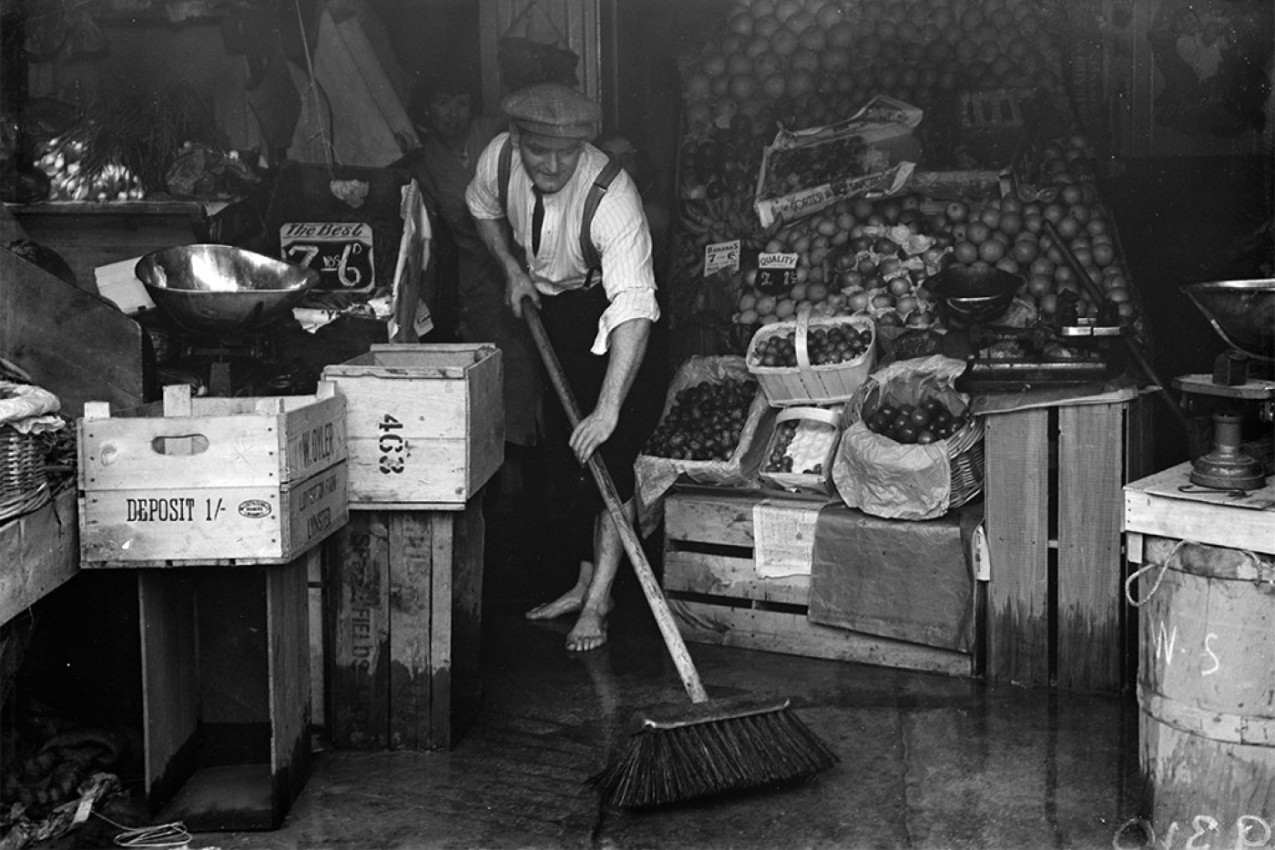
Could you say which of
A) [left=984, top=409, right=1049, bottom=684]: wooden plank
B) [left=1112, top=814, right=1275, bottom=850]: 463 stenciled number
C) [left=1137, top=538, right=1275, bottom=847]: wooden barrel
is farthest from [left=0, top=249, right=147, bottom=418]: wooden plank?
[left=1112, top=814, right=1275, bottom=850]: 463 stenciled number

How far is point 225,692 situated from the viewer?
3.87m

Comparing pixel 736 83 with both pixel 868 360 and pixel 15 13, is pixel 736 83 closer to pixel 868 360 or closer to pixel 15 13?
pixel 868 360

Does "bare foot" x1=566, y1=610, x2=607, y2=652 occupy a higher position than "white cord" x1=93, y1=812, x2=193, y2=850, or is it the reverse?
"bare foot" x1=566, y1=610, x2=607, y2=652

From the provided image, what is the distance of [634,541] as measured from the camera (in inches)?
174

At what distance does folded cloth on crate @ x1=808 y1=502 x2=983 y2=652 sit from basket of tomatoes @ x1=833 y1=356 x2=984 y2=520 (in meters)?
0.07

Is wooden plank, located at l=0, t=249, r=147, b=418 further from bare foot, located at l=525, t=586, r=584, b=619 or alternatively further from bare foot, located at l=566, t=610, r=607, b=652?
bare foot, located at l=525, t=586, r=584, b=619

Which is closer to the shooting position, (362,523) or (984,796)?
(984,796)

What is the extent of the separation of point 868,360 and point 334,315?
1.94 meters

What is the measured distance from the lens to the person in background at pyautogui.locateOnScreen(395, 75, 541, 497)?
5.69m

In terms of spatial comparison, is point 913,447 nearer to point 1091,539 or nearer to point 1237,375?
point 1091,539

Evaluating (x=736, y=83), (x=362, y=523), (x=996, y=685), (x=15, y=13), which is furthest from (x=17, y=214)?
(x=996, y=685)

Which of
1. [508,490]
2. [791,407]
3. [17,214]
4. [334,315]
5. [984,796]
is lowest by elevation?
[984,796]

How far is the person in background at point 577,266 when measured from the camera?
484 centimetres

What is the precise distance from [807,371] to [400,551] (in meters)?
1.88
